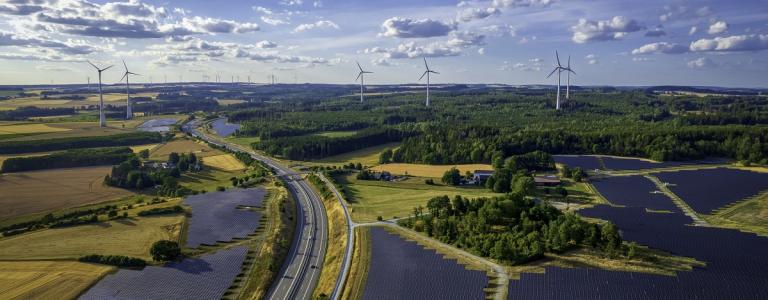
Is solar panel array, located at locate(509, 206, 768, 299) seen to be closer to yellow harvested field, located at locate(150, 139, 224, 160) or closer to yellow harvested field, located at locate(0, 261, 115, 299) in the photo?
yellow harvested field, located at locate(0, 261, 115, 299)

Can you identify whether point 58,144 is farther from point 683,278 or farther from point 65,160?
point 683,278

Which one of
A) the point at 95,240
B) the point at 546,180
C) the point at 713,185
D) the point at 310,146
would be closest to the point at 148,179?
the point at 95,240

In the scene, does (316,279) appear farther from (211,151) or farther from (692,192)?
(211,151)

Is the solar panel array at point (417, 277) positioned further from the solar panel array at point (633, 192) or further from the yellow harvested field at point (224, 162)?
the yellow harvested field at point (224, 162)

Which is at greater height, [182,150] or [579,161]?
[579,161]

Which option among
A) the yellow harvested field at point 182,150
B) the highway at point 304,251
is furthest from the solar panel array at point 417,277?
the yellow harvested field at point 182,150

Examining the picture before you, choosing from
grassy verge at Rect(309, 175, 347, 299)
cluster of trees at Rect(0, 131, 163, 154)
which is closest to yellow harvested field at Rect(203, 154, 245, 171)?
cluster of trees at Rect(0, 131, 163, 154)
